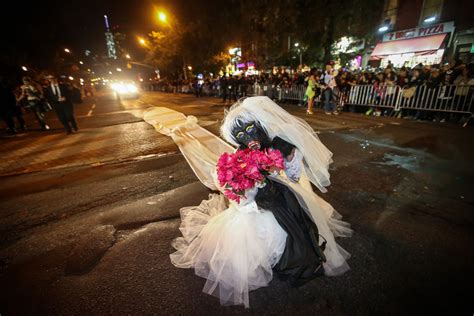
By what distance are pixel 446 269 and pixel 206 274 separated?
2.64m

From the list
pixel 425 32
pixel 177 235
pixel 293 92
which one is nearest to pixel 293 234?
pixel 177 235

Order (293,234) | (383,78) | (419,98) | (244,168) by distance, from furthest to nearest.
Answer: (383,78), (419,98), (293,234), (244,168)

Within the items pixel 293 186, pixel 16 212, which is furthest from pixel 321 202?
pixel 16 212

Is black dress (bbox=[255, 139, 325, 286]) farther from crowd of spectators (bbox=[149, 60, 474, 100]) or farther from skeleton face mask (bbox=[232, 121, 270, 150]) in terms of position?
crowd of spectators (bbox=[149, 60, 474, 100])

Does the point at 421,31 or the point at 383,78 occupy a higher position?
the point at 421,31

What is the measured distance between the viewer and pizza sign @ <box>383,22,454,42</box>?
54.9 feet

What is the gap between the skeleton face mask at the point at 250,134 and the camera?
250 cm

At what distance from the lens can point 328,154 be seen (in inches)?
123

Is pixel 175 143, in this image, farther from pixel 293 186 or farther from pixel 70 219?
pixel 293 186

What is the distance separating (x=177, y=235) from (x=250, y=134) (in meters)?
1.89

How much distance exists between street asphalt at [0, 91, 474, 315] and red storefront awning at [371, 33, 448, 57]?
14.8 m

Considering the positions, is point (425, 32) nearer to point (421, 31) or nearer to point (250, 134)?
point (421, 31)

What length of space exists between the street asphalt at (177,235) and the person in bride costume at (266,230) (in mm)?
157

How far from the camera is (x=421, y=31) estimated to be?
18.2m
